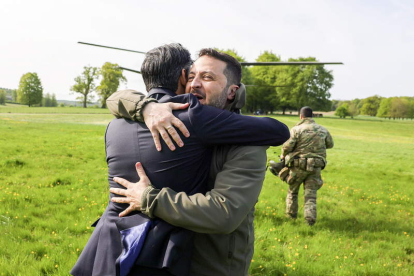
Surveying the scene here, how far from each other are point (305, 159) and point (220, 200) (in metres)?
6.51

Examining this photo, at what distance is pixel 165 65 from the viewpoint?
1.98 m

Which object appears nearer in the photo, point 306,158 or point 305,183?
point 306,158

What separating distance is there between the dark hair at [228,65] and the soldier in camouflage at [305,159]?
5.98 m

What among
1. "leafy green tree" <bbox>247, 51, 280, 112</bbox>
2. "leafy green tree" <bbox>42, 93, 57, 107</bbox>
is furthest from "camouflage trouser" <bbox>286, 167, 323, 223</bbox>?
"leafy green tree" <bbox>42, 93, 57, 107</bbox>

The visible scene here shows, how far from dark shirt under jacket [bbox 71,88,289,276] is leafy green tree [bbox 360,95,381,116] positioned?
4338 inches

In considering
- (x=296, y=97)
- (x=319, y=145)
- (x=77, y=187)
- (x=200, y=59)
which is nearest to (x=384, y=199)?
(x=319, y=145)

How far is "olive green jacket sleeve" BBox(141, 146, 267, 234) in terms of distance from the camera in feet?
5.46

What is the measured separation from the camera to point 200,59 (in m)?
2.14

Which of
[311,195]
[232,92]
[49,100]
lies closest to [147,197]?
[232,92]

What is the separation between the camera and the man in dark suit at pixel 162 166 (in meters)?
1.71

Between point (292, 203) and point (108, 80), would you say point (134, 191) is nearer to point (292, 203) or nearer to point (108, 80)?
point (292, 203)

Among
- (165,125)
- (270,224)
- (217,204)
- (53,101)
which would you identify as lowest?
(270,224)

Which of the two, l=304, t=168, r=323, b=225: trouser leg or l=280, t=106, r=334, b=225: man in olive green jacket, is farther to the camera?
l=280, t=106, r=334, b=225: man in olive green jacket

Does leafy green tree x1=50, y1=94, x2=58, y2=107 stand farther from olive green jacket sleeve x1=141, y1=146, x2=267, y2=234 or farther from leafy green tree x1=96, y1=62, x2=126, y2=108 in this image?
olive green jacket sleeve x1=141, y1=146, x2=267, y2=234
